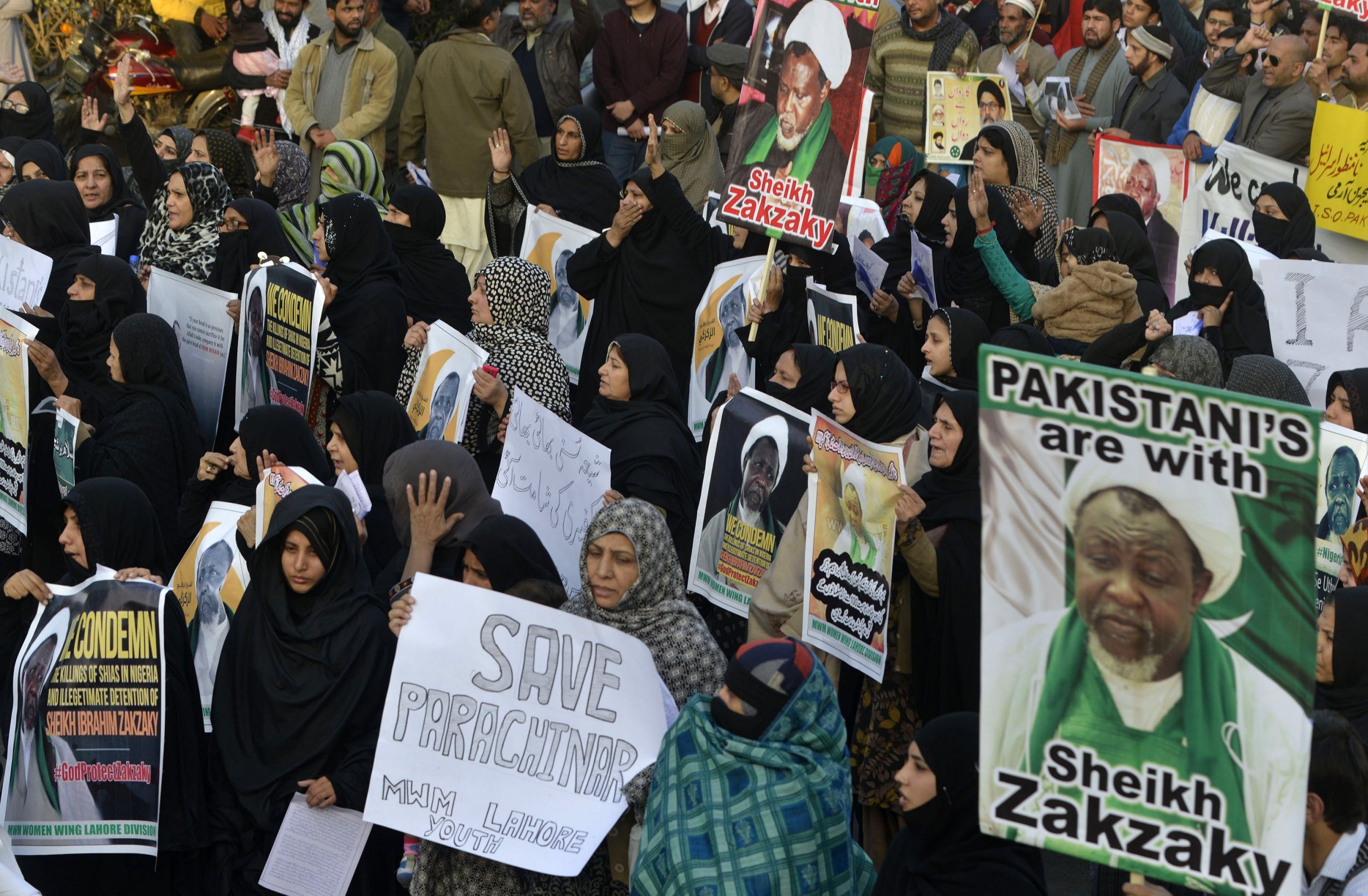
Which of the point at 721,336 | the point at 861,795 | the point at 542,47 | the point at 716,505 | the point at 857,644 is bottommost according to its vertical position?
the point at 861,795

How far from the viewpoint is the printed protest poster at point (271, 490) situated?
5242mm

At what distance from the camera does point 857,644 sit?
4.90m

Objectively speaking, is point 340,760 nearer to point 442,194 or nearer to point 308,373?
point 308,373

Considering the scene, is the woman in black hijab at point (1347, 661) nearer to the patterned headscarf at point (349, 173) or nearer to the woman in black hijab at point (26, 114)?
the patterned headscarf at point (349, 173)

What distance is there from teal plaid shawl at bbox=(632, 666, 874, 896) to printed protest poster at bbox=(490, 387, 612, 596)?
190cm

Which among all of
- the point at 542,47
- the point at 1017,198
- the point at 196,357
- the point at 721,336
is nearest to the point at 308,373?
the point at 196,357

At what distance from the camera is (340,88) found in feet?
36.6

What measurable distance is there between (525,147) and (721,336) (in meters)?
3.57

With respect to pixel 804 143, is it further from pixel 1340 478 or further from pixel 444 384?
pixel 1340 478

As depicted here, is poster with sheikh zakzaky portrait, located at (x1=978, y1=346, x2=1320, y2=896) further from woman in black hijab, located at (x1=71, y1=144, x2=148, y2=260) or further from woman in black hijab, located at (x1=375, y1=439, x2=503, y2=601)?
woman in black hijab, located at (x1=71, y1=144, x2=148, y2=260)

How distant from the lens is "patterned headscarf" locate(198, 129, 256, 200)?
10.3 meters

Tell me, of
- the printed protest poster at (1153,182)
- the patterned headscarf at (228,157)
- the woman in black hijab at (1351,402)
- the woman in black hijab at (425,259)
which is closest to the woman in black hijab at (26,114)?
the patterned headscarf at (228,157)

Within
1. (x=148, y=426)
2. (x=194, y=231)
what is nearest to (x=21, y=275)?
(x=194, y=231)

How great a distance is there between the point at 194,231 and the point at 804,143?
3309 mm
